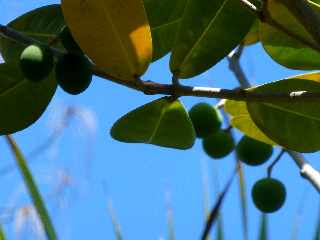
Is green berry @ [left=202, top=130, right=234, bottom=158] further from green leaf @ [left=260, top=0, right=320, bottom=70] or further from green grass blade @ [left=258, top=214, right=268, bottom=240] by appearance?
green leaf @ [left=260, top=0, right=320, bottom=70]

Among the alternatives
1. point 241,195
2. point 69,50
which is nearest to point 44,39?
point 69,50

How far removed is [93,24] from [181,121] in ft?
0.79

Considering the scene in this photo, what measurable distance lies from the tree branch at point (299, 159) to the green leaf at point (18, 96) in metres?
0.42

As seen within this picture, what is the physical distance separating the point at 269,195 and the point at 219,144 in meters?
0.17

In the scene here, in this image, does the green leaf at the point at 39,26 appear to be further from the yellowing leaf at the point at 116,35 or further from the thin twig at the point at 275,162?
the thin twig at the point at 275,162

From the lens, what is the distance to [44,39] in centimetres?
108

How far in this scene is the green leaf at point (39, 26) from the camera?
107 cm

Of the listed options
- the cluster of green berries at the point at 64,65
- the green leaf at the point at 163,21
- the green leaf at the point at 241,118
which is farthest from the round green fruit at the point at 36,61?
the green leaf at the point at 241,118

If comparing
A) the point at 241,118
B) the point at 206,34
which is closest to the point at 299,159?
the point at 241,118

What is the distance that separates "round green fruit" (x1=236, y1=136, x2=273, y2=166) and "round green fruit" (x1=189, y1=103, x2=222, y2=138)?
9cm

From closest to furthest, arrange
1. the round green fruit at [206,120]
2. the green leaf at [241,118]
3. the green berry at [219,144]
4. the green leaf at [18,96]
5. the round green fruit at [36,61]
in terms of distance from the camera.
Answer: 1. the round green fruit at [36,61]
2. the green leaf at [18,96]
3. the green leaf at [241,118]
4. the round green fruit at [206,120]
5. the green berry at [219,144]

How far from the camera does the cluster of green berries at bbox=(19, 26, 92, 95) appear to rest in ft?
2.86

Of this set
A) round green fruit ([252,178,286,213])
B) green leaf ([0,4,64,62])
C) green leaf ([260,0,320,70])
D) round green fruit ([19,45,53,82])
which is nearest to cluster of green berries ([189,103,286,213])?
round green fruit ([252,178,286,213])

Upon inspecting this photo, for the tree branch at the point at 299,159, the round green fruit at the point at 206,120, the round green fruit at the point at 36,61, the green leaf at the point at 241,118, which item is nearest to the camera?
the round green fruit at the point at 36,61
